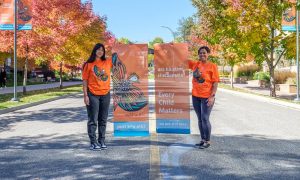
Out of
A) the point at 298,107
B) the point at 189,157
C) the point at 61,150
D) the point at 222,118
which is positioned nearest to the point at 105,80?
the point at 61,150

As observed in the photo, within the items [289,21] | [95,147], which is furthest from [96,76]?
[289,21]

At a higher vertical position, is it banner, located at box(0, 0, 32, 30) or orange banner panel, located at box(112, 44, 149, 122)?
banner, located at box(0, 0, 32, 30)

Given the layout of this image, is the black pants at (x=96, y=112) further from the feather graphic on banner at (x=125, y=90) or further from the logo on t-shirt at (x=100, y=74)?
the feather graphic on banner at (x=125, y=90)

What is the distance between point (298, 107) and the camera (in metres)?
17.4

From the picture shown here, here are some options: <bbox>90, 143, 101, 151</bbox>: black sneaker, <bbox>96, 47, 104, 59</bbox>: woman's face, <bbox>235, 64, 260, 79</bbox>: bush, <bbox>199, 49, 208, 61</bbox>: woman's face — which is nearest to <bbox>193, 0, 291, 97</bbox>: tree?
<bbox>199, 49, 208, 61</bbox>: woman's face

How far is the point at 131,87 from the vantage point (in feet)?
26.7

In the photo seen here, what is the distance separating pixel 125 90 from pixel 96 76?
93 cm

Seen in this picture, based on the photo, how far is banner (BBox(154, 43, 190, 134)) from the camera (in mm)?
8336

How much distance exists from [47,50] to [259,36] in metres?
12.9

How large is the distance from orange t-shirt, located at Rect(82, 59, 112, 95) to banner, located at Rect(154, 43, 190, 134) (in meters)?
1.36

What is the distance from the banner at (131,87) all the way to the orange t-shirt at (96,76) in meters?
0.65

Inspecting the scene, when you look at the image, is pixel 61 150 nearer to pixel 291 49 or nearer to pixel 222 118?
pixel 222 118

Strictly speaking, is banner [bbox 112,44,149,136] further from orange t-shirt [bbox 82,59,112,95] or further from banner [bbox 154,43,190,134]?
orange t-shirt [bbox 82,59,112,95]

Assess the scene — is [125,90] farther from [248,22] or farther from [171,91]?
[248,22]
